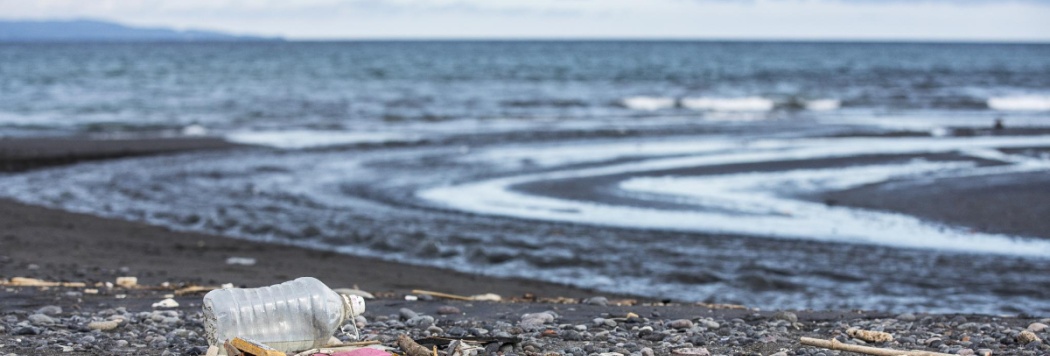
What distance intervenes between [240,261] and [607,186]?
6.48 metres

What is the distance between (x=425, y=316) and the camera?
6840 millimetres

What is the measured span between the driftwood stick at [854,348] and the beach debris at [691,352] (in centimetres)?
64

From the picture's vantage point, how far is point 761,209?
1348 cm

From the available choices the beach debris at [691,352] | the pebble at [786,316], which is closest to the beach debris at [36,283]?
the beach debris at [691,352]

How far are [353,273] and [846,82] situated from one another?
47.0 meters

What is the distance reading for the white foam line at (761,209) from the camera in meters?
11.6

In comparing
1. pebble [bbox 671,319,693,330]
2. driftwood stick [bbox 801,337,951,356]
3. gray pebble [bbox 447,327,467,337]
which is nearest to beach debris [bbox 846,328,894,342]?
driftwood stick [bbox 801,337,951,356]

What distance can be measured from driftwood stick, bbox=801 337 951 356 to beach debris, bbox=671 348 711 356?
2.11 feet

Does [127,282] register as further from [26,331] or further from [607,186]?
[607,186]

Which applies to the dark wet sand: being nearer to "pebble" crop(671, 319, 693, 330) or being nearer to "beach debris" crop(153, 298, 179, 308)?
"beach debris" crop(153, 298, 179, 308)

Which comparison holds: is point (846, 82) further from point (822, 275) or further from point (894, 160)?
point (822, 275)

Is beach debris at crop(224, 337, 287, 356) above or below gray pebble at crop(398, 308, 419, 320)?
above

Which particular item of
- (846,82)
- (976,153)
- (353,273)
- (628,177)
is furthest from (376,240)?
(846,82)

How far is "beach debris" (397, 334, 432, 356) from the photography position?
5.27 meters
